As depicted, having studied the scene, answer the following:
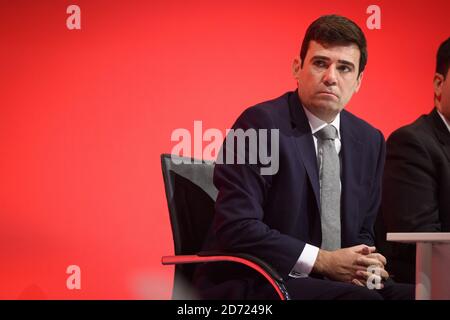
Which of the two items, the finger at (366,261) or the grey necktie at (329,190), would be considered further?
the grey necktie at (329,190)

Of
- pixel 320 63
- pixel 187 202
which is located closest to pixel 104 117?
pixel 187 202

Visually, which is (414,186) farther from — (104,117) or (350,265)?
(104,117)

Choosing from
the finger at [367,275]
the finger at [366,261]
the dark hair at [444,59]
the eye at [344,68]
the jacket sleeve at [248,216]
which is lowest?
the finger at [367,275]

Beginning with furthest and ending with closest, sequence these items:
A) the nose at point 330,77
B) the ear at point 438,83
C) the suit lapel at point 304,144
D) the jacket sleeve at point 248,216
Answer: the ear at point 438,83, the nose at point 330,77, the suit lapel at point 304,144, the jacket sleeve at point 248,216

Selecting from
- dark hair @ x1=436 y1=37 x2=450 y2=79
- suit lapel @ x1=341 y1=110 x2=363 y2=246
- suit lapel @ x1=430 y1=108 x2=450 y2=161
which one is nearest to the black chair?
suit lapel @ x1=341 y1=110 x2=363 y2=246

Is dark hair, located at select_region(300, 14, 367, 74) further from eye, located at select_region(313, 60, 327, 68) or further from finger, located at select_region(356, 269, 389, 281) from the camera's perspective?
finger, located at select_region(356, 269, 389, 281)

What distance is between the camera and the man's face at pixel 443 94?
3.17 m

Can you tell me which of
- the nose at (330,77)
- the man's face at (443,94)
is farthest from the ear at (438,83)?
the nose at (330,77)

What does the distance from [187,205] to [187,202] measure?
12mm

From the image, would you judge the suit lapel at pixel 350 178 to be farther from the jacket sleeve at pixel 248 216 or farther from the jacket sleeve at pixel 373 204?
the jacket sleeve at pixel 248 216

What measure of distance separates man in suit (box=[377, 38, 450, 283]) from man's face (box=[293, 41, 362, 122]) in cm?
46

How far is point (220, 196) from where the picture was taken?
2559 millimetres

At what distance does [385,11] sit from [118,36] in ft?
4.90

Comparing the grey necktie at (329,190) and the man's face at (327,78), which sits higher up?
the man's face at (327,78)
